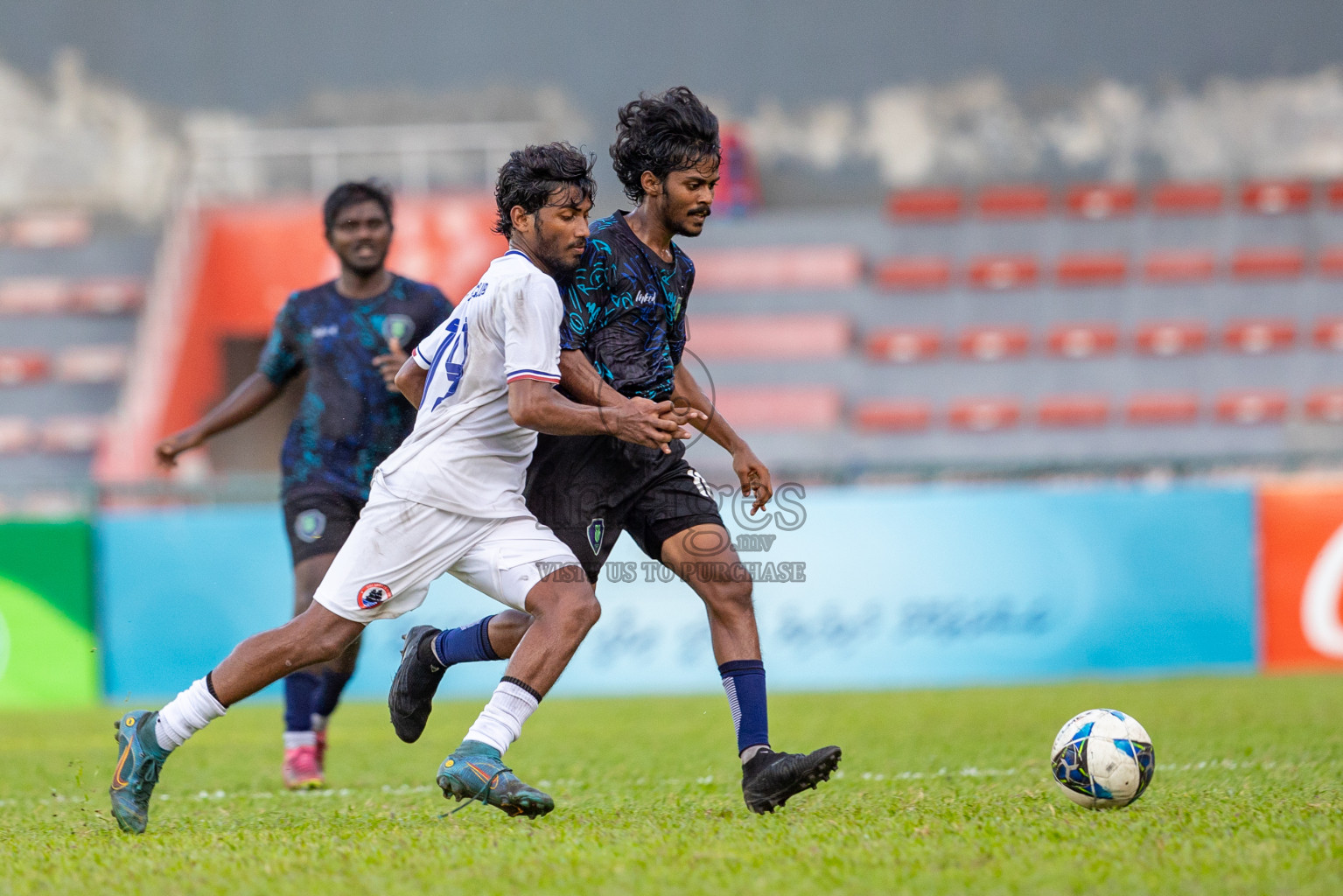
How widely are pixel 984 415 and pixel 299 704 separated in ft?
42.3

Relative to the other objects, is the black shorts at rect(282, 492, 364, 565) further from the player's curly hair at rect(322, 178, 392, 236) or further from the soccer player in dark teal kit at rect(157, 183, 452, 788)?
the player's curly hair at rect(322, 178, 392, 236)

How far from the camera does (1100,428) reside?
→ 17062 mm

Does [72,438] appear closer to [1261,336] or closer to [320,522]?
[320,522]

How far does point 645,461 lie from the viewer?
4.37m

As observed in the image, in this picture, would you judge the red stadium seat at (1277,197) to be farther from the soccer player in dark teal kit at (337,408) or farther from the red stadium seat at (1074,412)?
the soccer player in dark teal kit at (337,408)

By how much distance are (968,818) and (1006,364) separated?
14.6 meters

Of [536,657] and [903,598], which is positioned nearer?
[536,657]

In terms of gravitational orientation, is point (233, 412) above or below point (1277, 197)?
below

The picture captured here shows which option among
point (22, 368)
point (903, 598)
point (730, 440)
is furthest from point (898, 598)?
point (22, 368)

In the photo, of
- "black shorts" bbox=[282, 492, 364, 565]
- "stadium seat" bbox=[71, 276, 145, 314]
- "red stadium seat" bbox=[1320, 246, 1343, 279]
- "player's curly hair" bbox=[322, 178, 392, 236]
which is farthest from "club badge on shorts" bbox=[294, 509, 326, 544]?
"red stadium seat" bbox=[1320, 246, 1343, 279]

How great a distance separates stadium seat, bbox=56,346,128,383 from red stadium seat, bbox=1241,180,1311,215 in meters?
14.3

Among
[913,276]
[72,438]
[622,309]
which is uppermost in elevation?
[913,276]

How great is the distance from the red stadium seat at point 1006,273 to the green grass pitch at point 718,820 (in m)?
11.5

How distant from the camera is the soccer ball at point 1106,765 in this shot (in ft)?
13.1
